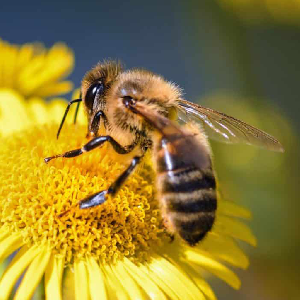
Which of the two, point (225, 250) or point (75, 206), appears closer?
point (75, 206)

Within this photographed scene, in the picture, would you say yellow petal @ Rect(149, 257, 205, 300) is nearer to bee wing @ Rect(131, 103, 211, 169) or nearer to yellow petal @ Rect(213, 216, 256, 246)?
yellow petal @ Rect(213, 216, 256, 246)

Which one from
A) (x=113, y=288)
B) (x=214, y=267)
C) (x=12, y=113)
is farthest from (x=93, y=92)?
(x=12, y=113)

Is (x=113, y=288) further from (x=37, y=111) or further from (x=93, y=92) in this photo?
(x=37, y=111)

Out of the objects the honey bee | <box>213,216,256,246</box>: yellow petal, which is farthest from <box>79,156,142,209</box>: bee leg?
<box>213,216,256,246</box>: yellow petal

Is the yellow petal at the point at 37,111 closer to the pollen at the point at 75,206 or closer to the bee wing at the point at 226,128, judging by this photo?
the pollen at the point at 75,206

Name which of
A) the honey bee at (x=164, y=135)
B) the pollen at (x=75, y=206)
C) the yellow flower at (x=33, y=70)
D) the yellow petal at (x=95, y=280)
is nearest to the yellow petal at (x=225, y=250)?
the pollen at (x=75, y=206)

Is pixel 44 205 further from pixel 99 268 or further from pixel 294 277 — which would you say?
pixel 294 277

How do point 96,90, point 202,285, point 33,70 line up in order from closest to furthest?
point 96,90 < point 202,285 < point 33,70
